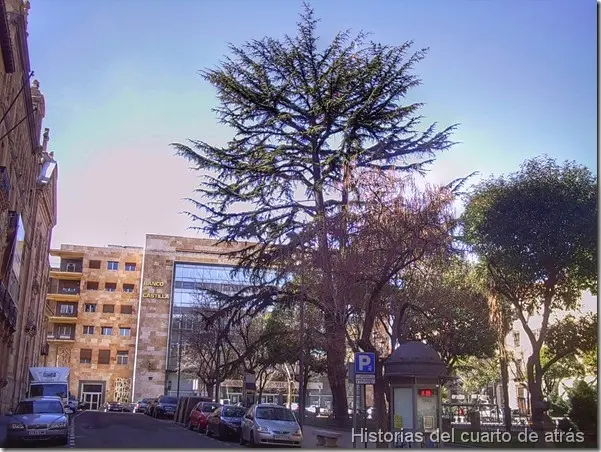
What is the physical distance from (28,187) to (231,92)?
21303mm

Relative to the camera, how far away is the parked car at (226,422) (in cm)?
2642

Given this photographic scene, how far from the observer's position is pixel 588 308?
119 ft

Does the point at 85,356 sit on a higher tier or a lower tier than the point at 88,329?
lower

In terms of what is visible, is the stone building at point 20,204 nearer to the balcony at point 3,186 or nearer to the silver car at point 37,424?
the balcony at point 3,186

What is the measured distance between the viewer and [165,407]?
4850cm

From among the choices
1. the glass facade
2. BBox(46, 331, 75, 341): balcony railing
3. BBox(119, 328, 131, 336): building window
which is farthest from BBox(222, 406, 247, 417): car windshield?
BBox(46, 331, 75, 341): balcony railing

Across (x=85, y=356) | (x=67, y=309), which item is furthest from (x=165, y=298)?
(x=67, y=309)

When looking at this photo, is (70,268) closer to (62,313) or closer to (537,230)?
(62,313)

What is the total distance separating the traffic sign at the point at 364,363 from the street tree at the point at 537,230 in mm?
6546

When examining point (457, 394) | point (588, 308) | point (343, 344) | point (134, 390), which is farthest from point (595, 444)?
point (134, 390)

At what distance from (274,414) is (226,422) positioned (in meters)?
3.98

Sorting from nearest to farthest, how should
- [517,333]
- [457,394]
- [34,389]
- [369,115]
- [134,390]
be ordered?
[369,115] → [34,389] → [517,333] → [457,394] → [134,390]

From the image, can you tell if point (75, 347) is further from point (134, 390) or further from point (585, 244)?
point (585, 244)

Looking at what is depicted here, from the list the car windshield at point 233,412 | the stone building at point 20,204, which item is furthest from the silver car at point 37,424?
the stone building at point 20,204
